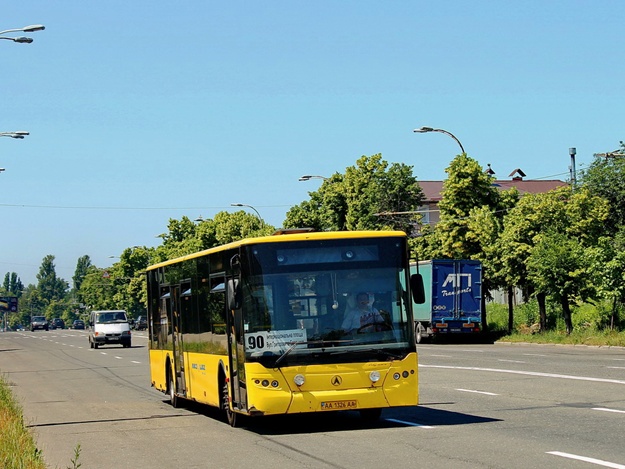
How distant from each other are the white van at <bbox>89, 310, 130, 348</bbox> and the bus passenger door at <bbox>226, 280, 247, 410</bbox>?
44075mm

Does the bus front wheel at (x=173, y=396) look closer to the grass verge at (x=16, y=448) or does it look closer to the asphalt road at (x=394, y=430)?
the asphalt road at (x=394, y=430)

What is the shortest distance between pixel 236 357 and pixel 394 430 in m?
2.44

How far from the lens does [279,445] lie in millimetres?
13242

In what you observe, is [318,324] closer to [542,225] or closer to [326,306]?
[326,306]

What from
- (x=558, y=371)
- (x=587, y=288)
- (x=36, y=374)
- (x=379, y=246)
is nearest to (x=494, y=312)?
(x=587, y=288)

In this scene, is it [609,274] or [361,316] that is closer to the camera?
[361,316]

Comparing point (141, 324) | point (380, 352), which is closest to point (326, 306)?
point (380, 352)

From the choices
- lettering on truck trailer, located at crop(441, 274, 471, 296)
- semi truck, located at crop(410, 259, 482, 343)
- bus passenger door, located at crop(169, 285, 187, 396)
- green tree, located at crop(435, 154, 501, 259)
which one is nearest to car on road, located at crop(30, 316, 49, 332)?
green tree, located at crop(435, 154, 501, 259)

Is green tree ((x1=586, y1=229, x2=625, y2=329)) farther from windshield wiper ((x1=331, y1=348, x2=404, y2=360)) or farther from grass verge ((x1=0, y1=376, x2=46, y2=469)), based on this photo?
grass verge ((x1=0, y1=376, x2=46, y2=469))

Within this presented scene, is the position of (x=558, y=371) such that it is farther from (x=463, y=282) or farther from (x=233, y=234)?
(x=233, y=234)

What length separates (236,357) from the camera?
15.1 metres

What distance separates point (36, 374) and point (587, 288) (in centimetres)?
2094

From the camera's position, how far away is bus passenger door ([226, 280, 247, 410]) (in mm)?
14672

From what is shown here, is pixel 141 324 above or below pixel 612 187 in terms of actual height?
below
